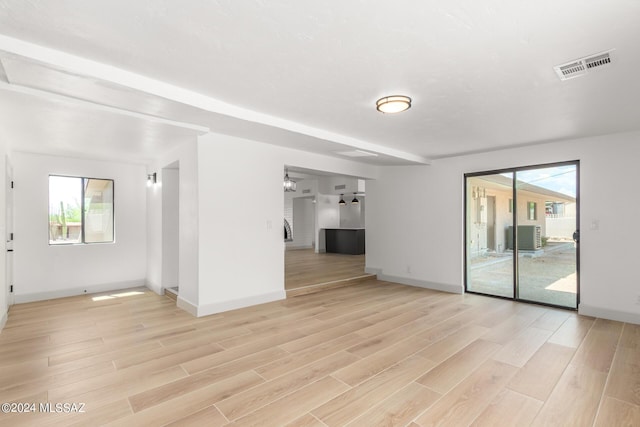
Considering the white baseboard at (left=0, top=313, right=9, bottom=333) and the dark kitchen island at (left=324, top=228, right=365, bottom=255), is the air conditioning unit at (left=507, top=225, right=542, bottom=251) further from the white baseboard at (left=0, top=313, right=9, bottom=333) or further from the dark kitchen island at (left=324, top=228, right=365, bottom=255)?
the white baseboard at (left=0, top=313, right=9, bottom=333)

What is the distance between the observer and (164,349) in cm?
312

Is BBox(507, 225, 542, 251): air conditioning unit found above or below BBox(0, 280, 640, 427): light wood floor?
above

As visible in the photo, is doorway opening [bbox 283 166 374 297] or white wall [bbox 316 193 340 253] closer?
doorway opening [bbox 283 166 374 297]

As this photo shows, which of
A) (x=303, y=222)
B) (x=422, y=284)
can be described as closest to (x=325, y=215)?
(x=303, y=222)

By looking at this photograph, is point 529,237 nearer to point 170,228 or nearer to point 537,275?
point 537,275

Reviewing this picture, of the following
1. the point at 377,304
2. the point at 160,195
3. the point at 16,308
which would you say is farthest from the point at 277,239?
the point at 16,308

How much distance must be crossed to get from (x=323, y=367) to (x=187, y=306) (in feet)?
8.09

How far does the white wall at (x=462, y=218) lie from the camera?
4.11 metres

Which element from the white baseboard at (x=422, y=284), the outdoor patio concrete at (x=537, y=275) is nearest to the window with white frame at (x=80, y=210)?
the white baseboard at (x=422, y=284)

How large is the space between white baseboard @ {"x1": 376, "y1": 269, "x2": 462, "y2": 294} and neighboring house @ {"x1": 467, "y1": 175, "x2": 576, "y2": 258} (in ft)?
2.38

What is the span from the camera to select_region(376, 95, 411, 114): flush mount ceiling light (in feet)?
9.74

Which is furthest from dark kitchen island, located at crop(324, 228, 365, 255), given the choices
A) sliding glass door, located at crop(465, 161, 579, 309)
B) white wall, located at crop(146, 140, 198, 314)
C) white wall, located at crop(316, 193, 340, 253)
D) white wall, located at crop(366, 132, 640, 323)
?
white wall, located at crop(146, 140, 198, 314)

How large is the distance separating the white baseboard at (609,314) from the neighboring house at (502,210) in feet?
3.47

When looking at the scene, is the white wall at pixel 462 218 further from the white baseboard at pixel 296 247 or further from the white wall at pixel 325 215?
the white baseboard at pixel 296 247
